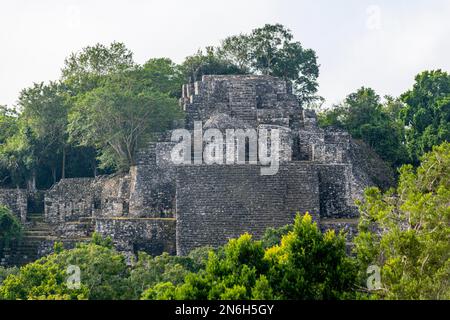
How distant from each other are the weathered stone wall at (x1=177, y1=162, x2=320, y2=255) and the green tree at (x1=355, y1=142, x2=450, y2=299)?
21.0 ft

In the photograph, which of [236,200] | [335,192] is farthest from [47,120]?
[335,192]

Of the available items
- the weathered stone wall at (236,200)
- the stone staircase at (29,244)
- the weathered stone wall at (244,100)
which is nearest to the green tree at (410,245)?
the weathered stone wall at (236,200)

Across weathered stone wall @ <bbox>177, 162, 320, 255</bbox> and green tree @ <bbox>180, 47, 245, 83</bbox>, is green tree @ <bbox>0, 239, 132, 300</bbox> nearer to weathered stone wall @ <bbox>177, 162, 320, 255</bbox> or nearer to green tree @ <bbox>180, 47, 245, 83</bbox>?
weathered stone wall @ <bbox>177, 162, 320, 255</bbox>

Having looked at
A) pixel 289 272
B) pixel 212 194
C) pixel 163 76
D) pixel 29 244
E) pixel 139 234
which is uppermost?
pixel 163 76

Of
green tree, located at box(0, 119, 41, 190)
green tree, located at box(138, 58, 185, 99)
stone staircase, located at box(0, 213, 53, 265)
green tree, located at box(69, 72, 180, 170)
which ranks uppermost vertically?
Answer: green tree, located at box(138, 58, 185, 99)

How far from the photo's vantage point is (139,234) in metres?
37.1

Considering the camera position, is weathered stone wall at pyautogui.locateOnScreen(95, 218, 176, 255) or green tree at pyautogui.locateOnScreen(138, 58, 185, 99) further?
green tree at pyautogui.locateOnScreen(138, 58, 185, 99)

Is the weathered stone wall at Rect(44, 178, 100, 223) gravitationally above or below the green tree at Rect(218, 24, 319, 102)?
below

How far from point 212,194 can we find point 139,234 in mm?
2350

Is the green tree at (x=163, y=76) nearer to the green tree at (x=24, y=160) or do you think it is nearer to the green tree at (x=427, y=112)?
the green tree at (x=24, y=160)

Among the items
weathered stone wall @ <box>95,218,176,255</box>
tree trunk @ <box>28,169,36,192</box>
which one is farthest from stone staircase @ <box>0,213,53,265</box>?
tree trunk @ <box>28,169,36,192</box>

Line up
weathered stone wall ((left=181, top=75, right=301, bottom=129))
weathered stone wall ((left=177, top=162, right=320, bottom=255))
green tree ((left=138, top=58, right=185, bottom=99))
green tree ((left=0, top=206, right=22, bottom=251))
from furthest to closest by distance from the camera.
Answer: green tree ((left=138, top=58, right=185, bottom=99)) < weathered stone wall ((left=181, top=75, right=301, bottom=129)) < green tree ((left=0, top=206, right=22, bottom=251)) < weathered stone wall ((left=177, top=162, right=320, bottom=255))

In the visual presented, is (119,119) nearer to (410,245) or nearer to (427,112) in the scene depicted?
(427,112)

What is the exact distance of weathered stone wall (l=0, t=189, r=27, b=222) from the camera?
40.4m
